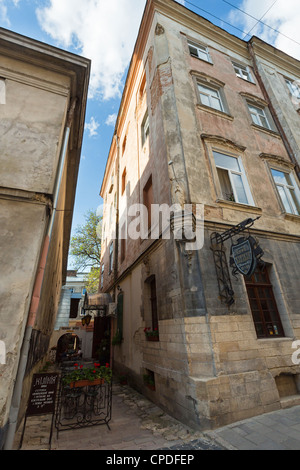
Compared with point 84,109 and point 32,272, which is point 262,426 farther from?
point 84,109

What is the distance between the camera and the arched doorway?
15835 mm

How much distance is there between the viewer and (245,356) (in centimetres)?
550

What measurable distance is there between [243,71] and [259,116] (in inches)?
148

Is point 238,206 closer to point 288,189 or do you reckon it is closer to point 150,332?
point 288,189

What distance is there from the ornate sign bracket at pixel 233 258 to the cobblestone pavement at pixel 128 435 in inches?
117

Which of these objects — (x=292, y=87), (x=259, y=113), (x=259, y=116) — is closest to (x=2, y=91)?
(x=259, y=116)

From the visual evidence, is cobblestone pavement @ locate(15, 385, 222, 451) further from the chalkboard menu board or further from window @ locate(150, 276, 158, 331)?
window @ locate(150, 276, 158, 331)

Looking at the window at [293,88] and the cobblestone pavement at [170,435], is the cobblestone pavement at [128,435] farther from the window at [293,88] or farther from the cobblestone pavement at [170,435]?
the window at [293,88]

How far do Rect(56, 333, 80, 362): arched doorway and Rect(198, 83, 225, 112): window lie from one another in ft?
55.3

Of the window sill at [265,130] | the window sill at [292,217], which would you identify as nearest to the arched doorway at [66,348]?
the window sill at [292,217]

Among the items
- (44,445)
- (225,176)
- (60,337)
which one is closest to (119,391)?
(44,445)

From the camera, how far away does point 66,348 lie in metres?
20.8
